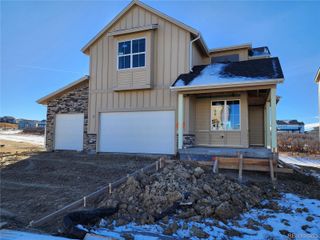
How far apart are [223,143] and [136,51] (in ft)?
21.7

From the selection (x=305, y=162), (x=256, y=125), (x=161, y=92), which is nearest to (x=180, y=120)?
(x=161, y=92)

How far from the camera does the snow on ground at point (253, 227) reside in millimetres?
3730

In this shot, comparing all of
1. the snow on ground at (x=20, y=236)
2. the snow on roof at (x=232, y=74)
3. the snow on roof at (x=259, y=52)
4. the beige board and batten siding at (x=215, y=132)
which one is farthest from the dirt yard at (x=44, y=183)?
the snow on roof at (x=259, y=52)

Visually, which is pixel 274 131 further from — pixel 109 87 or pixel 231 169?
pixel 109 87

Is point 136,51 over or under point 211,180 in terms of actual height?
over

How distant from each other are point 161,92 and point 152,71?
46.7 inches

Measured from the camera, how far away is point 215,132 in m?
11.3

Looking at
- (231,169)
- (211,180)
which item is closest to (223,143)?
(231,169)

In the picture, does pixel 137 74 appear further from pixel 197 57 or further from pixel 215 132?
pixel 215 132

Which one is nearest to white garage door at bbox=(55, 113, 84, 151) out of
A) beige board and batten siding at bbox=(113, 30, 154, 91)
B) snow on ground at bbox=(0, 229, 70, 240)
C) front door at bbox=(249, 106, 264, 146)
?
beige board and batten siding at bbox=(113, 30, 154, 91)

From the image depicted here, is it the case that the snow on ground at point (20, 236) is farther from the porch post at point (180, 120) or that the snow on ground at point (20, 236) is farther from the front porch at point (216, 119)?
the porch post at point (180, 120)

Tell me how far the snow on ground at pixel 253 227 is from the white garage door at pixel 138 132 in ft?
21.9

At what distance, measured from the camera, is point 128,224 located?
163 inches

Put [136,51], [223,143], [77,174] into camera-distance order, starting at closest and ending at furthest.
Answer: [77,174] < [223,143] < [136,51]
